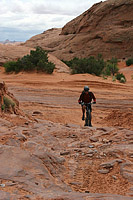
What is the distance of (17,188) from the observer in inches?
121

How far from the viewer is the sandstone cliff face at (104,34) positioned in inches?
1502

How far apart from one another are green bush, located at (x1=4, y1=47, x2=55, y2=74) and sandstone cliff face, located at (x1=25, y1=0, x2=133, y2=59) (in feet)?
57.2

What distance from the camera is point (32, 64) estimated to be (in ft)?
69.8

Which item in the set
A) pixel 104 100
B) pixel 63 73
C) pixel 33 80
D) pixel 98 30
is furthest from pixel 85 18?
pixel 104 100

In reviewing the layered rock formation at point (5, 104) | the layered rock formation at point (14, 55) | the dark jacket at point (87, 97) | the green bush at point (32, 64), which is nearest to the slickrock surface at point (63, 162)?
the layered rock formation at point (5, 104)

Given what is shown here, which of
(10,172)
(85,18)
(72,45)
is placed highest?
(85,18)

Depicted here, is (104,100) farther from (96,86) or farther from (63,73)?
(63,73)

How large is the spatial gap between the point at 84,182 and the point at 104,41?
36.6m

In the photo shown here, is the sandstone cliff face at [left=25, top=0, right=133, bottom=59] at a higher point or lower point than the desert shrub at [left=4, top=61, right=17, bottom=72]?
higher

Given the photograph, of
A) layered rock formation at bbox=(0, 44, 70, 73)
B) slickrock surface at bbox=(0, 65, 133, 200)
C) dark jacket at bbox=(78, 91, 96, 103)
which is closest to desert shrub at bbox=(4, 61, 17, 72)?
layered rock formation at bbox=(0, 44, 70, 73)

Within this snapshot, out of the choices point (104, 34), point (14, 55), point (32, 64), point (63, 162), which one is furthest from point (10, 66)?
point (104, 34)

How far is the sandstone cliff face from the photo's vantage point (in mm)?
38156

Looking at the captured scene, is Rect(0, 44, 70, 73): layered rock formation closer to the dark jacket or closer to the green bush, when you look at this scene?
the green bush

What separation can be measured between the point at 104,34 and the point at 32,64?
2047cm
